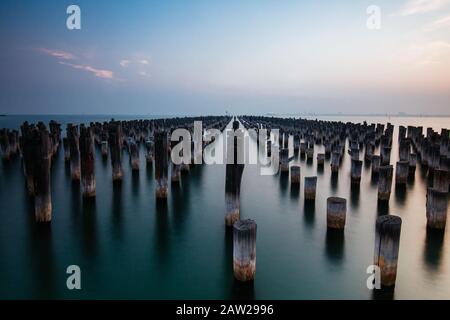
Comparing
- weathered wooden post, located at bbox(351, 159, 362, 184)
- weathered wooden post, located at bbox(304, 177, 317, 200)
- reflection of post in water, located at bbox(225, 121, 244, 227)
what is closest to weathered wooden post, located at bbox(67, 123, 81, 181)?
reflection of post in water, located at bbox(225, 121, 244, 227)

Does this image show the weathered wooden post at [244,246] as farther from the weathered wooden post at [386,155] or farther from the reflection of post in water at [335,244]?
the weathered wooden post at [386,155]

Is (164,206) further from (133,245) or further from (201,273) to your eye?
(201,273)

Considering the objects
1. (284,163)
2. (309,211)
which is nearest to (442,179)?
(309,211)

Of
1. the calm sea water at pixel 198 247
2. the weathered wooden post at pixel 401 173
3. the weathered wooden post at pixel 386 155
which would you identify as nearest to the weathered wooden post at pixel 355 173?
the calm sea water at pixel 198 247

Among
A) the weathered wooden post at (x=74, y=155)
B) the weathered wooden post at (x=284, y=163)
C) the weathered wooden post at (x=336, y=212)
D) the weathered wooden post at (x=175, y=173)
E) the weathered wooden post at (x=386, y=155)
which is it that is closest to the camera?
the weathered wooden post at (x=336, y=212)

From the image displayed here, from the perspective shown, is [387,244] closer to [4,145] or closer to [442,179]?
[442,179]
